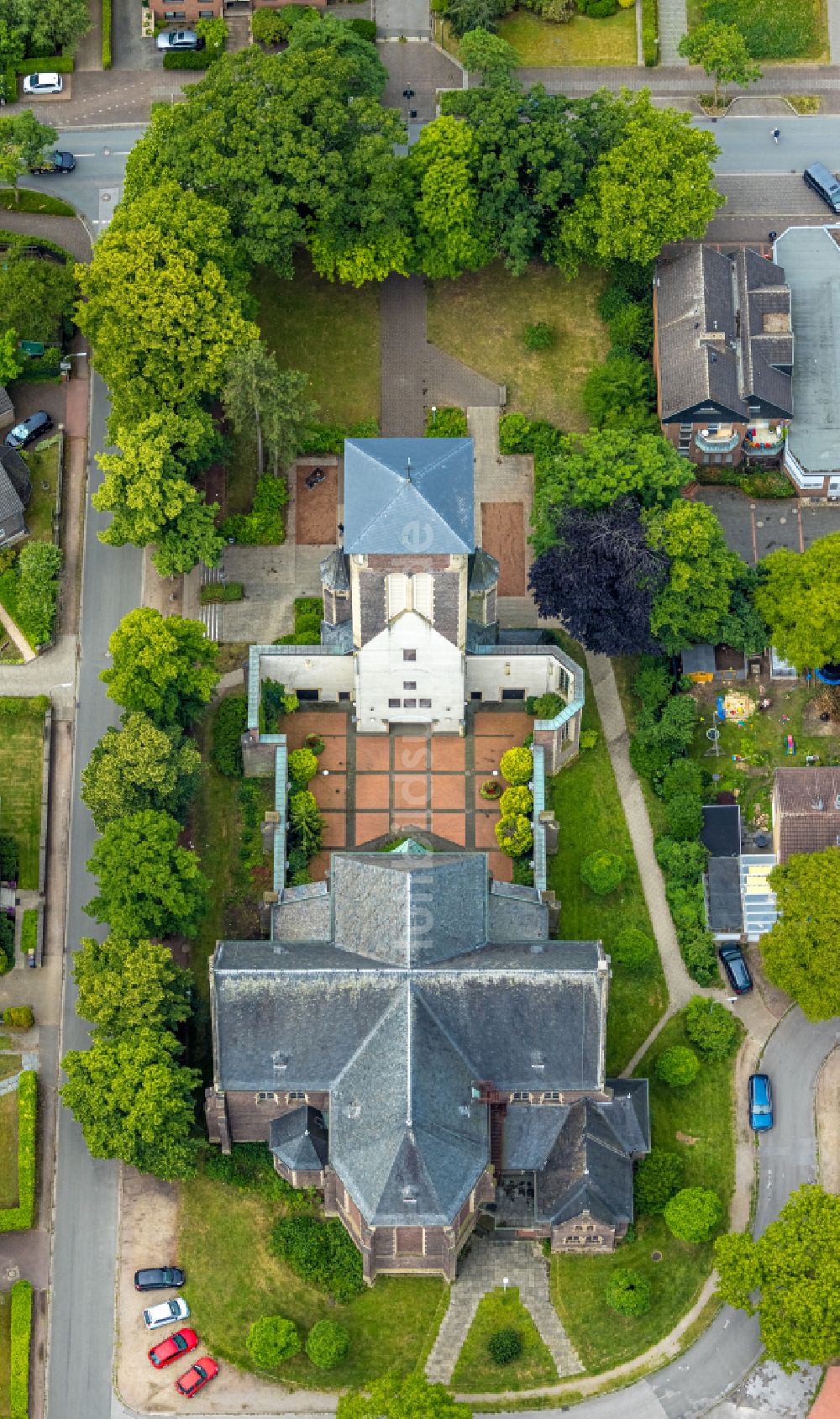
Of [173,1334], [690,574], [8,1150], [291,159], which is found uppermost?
[291,159]

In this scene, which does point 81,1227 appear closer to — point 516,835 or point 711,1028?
point 516,835

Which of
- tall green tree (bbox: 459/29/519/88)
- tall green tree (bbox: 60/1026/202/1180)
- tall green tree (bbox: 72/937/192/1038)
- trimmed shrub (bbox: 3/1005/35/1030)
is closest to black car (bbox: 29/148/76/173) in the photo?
tall green tree (bbox: 459/29/519/88)

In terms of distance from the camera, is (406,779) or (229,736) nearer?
(229,736)

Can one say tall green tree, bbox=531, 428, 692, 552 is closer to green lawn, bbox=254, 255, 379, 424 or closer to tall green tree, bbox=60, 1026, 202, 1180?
green lawn, bbox=254, 255, 379, 424

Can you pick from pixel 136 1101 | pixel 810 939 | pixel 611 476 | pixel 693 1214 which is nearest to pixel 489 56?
pixel 611 476

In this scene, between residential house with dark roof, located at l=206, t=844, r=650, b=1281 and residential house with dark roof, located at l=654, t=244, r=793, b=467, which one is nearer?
residential house with dark roof, located at l=206, t=844, r=650, b=1281

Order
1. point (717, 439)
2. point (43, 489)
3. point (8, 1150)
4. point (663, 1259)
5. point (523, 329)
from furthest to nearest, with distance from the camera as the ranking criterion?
1. point (523, 329)
2. point (43, 489)
3. point (717, 439)
4. point (8, 1150)
5. point (663, 1259)
